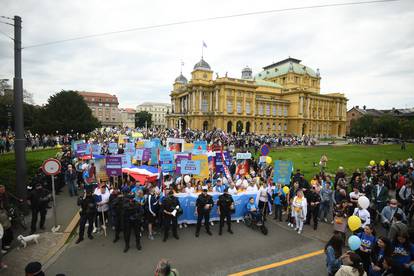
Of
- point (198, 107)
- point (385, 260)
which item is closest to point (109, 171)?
point (385, 260)

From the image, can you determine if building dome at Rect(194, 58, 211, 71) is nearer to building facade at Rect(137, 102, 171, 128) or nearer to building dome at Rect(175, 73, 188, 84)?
building dome at Rect(175, 73, 188, 84)

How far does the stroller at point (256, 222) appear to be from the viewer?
8242 millimetres

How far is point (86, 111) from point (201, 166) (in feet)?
155

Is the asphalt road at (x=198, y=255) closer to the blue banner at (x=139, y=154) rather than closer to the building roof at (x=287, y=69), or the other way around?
the blue banner at (x=139, y=154)

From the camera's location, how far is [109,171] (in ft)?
33.1

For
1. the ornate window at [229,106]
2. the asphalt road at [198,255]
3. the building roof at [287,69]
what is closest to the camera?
the asphalt road at [198,255]

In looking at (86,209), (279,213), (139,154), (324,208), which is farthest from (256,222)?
(139,154)

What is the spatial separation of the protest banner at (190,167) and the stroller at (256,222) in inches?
121

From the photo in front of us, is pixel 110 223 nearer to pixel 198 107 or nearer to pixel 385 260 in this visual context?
pixel 385 260

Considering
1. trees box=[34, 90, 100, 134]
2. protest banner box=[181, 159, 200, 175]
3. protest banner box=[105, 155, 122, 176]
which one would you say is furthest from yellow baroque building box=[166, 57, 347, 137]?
protest banner box=[105, 155, 122, 176]

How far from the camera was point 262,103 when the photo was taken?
71500 millimetres

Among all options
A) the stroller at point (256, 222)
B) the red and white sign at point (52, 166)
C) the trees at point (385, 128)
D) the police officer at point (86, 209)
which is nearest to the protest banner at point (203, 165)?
the stroller at point (256, 222)

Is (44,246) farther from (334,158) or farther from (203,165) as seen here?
(334,158)

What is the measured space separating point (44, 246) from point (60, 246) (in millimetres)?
460
